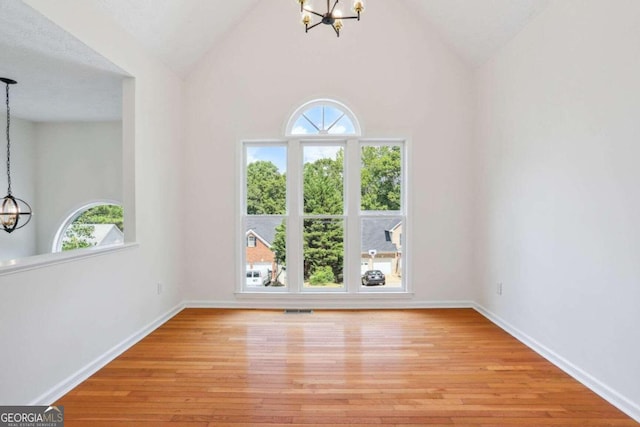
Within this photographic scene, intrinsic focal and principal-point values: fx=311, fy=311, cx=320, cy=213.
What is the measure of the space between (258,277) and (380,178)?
210 centimetres

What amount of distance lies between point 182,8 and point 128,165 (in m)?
1.65

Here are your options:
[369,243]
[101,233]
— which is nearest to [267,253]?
[369,243]

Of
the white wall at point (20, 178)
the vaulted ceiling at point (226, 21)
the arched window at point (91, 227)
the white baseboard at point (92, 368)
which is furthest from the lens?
the arched window at point (91, 227)

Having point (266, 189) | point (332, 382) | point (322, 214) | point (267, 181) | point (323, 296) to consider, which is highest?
point (267, 181)

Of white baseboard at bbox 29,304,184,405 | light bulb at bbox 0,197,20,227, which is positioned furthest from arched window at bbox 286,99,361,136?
light bulb at bbox 0,197,20,227

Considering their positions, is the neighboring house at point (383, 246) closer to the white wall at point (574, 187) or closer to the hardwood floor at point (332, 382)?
the hardwood floor at point (332, 382)

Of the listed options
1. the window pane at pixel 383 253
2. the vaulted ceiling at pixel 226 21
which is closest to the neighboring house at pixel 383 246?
the window pane at pixel 383 253

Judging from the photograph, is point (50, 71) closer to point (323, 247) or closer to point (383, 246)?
point (323, 247)

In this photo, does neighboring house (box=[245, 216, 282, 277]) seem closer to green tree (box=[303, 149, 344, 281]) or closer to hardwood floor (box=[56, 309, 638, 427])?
green tree (box=[303, 149, 344, 281])

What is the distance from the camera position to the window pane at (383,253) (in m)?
Result: 4.15

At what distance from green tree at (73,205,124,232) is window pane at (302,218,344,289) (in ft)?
11.9

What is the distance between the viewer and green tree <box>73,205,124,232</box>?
538cm

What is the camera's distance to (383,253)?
4156 millimetres

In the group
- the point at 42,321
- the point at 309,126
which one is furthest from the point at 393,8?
the point at 42,321
